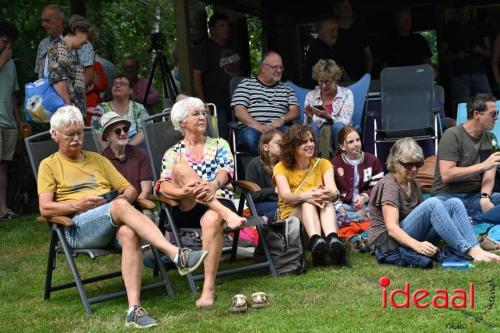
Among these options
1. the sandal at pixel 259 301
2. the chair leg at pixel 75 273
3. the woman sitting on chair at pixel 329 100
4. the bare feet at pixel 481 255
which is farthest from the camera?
the woman sitting on chair at pixel 329 100

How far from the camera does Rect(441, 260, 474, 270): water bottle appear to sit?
6.50 m

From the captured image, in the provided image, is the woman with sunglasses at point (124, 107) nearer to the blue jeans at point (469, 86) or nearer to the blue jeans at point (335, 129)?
the blue jeans at point (335, 129)

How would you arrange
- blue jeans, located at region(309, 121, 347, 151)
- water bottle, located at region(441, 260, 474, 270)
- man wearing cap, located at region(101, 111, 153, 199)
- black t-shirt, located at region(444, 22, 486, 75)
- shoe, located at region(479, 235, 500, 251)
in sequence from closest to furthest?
water bottle, located at region(441, 260, 474, 270) < shoe, located at region(479, 235, 500, 251) < man wearing cap, located at region(101, 111, 153, 199) < blue jeans, located at region(309, 121, 347, 151) < black t-shirt, located at region(444, 22, 486, 75)

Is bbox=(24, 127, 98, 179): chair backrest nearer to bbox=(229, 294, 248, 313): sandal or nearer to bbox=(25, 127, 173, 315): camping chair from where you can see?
bbox=(25, 127, 173, 315): camping chair

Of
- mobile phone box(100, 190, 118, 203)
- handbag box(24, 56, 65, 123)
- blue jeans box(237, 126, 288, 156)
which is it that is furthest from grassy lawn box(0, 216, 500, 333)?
blue jeans box(237, 126, 288, 156)


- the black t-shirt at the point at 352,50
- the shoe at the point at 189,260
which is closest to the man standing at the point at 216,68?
the black t-shirt at the point at 352,50

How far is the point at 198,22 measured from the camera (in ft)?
38.4

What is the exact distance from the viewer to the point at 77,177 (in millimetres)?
6504

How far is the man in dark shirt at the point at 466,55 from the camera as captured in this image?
11.8 m

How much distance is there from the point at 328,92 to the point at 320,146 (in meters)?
0.68

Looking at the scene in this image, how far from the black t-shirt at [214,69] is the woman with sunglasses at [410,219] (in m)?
4.27

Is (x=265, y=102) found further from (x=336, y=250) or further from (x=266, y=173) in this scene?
(x=336, y=250)

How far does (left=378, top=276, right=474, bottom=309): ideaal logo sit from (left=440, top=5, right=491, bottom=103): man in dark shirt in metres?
6.22

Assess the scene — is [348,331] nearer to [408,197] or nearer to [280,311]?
[280,311]
